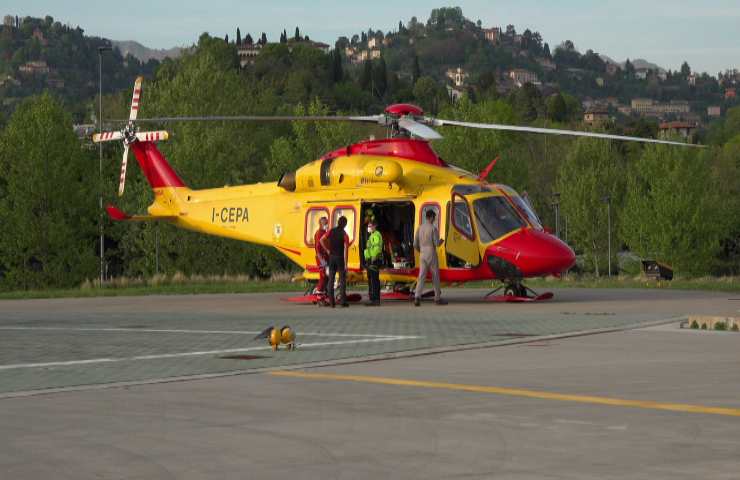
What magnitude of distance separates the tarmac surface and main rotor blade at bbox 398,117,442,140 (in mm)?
5894

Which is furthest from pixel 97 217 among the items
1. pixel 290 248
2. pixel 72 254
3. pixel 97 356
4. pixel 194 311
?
pixel 97 356

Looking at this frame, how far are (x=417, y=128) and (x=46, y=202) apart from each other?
1182 inches

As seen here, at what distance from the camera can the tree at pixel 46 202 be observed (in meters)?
52.3

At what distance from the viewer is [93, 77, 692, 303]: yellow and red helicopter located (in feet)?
89.0

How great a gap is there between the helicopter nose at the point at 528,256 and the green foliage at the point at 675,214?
54.9 meters

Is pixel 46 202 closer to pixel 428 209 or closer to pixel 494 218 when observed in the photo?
pixel 428 209

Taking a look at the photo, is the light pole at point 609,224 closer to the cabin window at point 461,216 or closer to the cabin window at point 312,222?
the cabin window at point 312,222

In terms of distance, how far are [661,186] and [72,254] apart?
1711 inches

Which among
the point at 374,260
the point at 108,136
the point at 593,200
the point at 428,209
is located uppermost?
the point at 108,136

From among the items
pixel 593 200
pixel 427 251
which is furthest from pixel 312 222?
pixel 593 200

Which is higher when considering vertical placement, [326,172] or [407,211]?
[326,172]

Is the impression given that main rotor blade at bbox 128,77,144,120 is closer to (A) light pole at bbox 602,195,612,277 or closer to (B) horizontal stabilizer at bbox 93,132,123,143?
(B) horizontal stabilizer at bbox 93,132,123,143

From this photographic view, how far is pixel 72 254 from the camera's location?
53.4 m

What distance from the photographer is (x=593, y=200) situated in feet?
293
